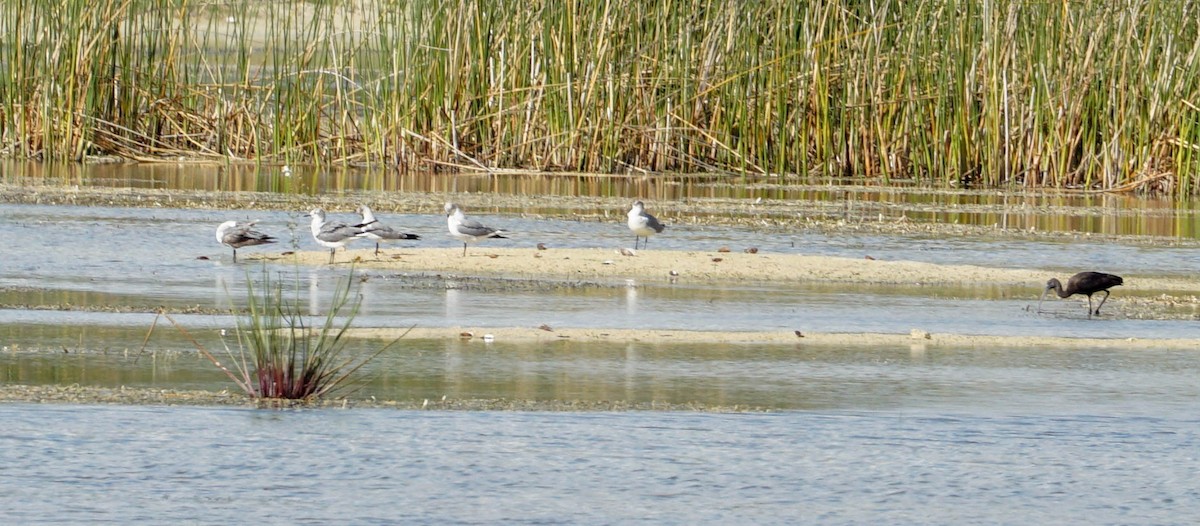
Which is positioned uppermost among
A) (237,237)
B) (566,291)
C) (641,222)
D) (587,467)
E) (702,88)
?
(702,88)

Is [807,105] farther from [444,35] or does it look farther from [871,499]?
[871,499]

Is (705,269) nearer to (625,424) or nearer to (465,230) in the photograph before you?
(465,230)

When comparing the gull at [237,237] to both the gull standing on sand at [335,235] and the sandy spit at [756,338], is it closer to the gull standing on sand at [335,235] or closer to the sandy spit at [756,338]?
the gull standing on sand at [335,235]

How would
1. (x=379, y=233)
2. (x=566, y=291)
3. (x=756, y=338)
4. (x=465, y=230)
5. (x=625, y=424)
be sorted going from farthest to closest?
(x=465, y=230)
(x=379, y=233)
(x=566, y=291)
(x=756, y=338)
(x=625, y=424)

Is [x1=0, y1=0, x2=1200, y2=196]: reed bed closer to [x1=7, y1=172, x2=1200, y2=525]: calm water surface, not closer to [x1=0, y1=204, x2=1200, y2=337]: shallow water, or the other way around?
[x1=0, y1=204, x2=1200, y2=337]: shallow water

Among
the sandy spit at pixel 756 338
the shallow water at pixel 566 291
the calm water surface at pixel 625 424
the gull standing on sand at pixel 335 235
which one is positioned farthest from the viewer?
the gull standing on sand at pixel 335 235

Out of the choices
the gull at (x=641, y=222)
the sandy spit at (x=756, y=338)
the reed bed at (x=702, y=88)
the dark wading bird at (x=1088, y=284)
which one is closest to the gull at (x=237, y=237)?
the gull at (x=641, y=222)

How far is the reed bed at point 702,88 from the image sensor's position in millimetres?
22625

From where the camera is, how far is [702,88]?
23797 millimetres

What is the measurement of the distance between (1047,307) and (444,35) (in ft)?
40.6

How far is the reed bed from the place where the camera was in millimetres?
22625

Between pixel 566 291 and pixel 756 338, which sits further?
pixel 566 291

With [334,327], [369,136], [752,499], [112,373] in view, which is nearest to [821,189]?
[369,136]

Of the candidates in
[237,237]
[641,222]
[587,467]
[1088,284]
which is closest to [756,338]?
[1088,284]
